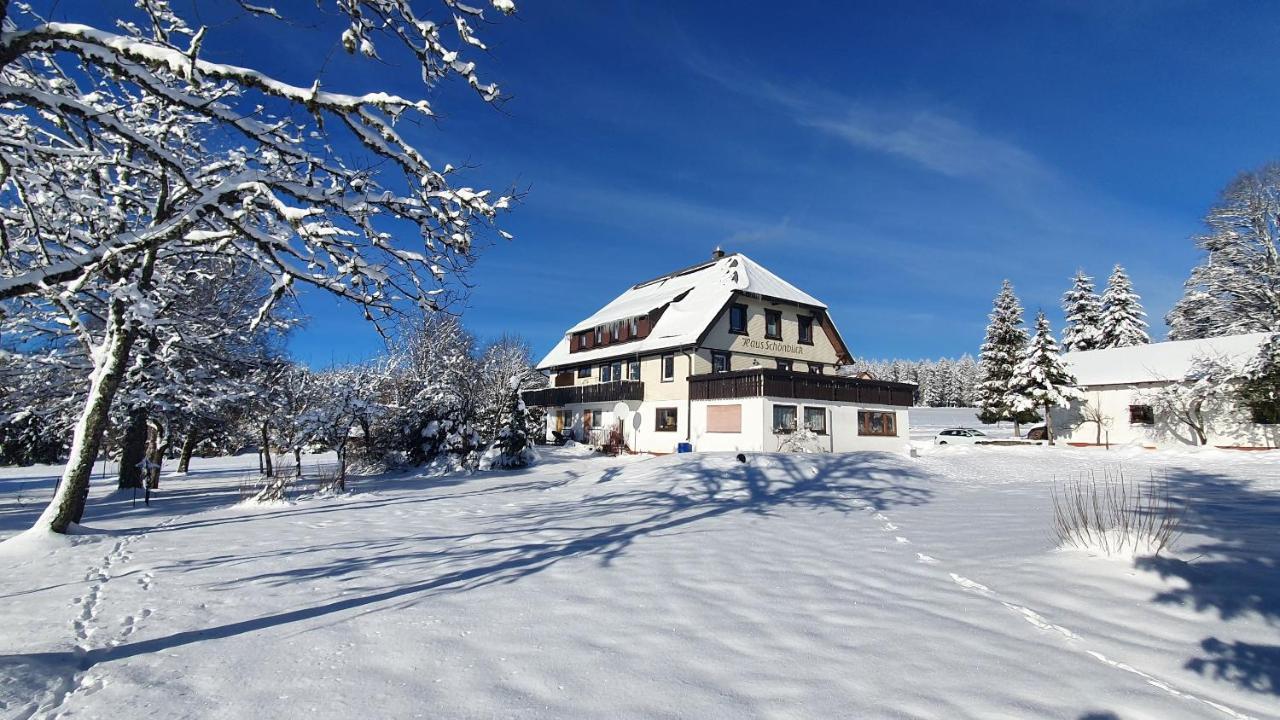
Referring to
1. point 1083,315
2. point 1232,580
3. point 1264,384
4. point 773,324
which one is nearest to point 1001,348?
point 1083,315

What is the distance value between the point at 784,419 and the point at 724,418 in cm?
272

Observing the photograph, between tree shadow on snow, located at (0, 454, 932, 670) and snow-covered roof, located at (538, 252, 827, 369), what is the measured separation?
12838 mm

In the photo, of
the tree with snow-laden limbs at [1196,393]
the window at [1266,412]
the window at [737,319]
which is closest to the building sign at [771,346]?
the window at [737,319]

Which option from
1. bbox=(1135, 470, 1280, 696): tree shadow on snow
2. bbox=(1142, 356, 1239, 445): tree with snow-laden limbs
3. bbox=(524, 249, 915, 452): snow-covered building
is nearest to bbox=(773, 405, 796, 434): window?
bbox=(524, 249, 915, 452): snow-covered building

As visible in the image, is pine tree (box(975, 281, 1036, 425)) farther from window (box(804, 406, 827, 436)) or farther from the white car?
window (box(804, 406, 827, 436))

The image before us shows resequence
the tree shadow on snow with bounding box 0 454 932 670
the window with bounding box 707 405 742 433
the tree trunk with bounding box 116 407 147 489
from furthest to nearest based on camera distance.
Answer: the window with bounding box 707 405 742 433
the tree trunk with bounding box 116 407 147 489
the tree shadow on snow with bounding box 0 454 932 670

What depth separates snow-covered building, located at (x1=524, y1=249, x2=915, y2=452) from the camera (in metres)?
27.5

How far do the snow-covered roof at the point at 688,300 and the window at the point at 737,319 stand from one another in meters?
0.98

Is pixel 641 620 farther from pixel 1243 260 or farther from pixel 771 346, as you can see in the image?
pixel 1243 260

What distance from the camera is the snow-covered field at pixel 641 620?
12.7 ft

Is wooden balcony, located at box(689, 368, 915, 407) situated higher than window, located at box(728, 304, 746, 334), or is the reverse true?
window, located at box(728, 304, 746, 334)

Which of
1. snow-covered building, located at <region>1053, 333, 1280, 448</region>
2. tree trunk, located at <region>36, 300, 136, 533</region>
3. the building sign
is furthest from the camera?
the building sign

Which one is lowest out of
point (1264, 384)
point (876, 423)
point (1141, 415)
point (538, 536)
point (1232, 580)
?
point (538, 536)

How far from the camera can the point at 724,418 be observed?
91.8ft
